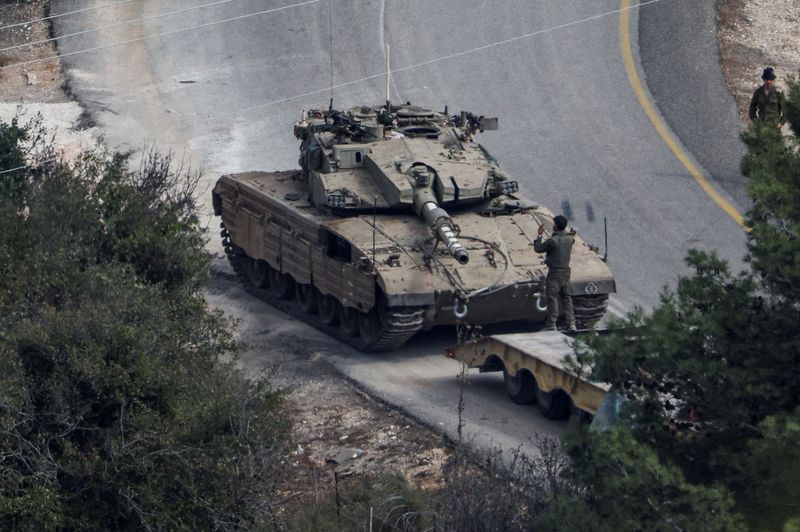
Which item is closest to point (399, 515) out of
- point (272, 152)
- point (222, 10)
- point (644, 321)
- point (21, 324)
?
point (644, 321)

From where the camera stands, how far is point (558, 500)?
415 inches

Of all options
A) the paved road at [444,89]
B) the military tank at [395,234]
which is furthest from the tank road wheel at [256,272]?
the paved road at [444,89]

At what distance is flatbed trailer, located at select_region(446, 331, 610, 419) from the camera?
14828 millimetres

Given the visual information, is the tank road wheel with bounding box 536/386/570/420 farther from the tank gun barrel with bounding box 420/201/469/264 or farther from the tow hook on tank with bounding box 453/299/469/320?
the tank gun barrel with bounding box 420/201/469/264

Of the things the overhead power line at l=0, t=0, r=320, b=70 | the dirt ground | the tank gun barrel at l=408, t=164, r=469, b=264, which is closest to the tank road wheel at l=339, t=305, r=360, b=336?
the dirt ground

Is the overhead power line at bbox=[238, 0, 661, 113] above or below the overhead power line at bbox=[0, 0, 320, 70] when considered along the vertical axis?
below

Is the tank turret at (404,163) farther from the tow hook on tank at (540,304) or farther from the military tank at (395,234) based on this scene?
the tow hook on tank at (540,304)

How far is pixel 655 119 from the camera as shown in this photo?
26.0 meters

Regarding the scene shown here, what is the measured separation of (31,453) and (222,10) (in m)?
18.6

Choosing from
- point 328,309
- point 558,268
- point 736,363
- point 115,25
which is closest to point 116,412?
point 328,309

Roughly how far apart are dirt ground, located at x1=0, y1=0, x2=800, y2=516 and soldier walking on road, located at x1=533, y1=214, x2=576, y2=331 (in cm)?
235

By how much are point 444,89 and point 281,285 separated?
8.12 meters

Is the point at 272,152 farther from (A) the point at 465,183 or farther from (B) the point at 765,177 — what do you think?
(B) the point at 765,177

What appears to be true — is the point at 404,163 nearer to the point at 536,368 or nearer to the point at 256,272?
the point at 256,272
